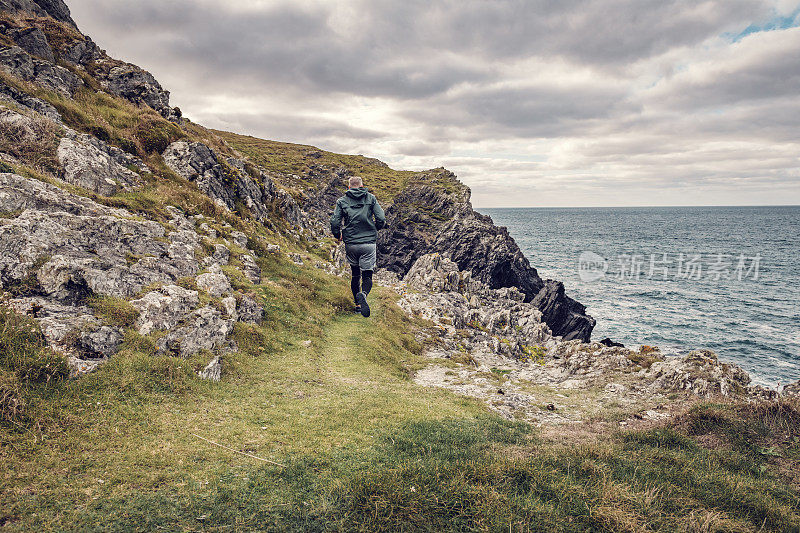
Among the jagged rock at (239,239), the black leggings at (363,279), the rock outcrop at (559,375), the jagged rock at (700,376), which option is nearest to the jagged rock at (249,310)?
the black leggings at (363,279)

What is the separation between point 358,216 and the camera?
39.2 ft

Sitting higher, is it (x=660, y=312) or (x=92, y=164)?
(x=92, y=164)

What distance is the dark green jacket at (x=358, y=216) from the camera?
Result: 39.2 feet

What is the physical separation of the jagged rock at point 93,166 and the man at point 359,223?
13.1m

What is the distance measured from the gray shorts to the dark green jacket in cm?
18

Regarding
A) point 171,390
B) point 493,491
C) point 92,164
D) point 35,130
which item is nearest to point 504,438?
point 493,491

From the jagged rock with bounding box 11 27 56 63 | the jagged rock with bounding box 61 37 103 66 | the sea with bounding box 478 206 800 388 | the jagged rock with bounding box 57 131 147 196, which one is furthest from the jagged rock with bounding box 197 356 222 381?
the sea with bounding box 478 206 800 388

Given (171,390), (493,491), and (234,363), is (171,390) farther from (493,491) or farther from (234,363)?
(493,491)

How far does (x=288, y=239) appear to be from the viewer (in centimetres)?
3381

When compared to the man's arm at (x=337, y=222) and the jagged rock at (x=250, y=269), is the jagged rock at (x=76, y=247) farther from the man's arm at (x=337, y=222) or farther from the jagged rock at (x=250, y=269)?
the man's arm at (x=337, y=222)

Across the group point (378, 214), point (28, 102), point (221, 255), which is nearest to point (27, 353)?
point (378, 214)

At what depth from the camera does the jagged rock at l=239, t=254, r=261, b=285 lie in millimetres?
18809

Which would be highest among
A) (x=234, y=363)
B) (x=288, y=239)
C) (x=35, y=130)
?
(x=35, y=130)

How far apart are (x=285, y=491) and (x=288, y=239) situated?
2989cm
